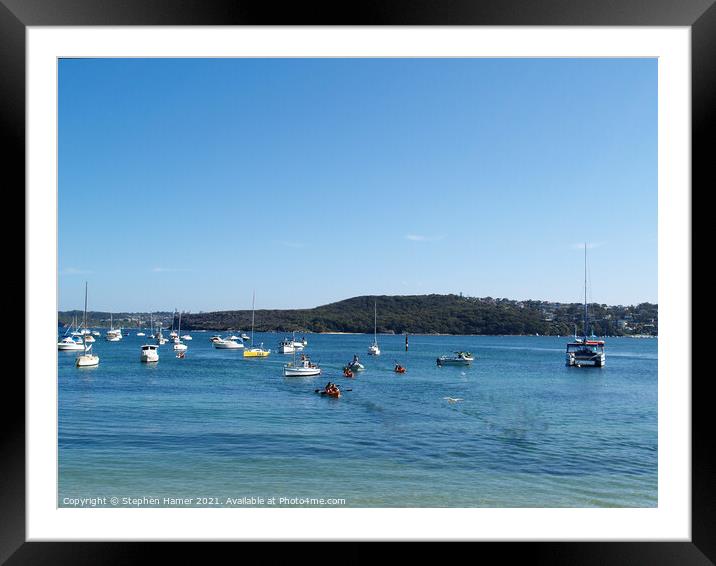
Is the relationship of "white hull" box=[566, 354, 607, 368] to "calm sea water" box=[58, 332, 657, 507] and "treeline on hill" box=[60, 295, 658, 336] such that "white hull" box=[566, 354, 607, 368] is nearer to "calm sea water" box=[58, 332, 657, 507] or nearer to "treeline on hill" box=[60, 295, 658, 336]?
"calm sea water" box=[58, 332, 657, 507]

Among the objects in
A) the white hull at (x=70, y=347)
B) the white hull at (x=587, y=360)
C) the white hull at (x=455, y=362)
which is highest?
the white hull at (x=70, y=347)

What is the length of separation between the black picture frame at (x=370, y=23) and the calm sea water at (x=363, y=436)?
0.31 metres

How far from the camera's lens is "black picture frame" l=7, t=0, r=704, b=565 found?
5.47ft

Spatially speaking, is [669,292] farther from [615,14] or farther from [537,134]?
[537,134]

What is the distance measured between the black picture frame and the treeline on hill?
27.4 metres

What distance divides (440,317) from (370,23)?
102 feet

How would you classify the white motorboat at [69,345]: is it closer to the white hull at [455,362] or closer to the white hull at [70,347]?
the white hull at [70,347]

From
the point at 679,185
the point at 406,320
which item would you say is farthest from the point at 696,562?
the point at 406,320

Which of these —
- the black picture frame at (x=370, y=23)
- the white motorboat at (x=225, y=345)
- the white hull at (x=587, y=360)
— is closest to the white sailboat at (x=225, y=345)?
the white motorboat at (x=225, y=345)

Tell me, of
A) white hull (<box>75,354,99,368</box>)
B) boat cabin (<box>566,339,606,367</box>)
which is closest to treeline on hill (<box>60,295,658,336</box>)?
boat cabin (<box>566,339,606,367</box>)

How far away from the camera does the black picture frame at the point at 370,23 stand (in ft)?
5.47

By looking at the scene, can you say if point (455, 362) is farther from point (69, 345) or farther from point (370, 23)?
point (370, 23)

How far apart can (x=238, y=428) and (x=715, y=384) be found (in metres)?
9.99

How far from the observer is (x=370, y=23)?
1.68 metres
